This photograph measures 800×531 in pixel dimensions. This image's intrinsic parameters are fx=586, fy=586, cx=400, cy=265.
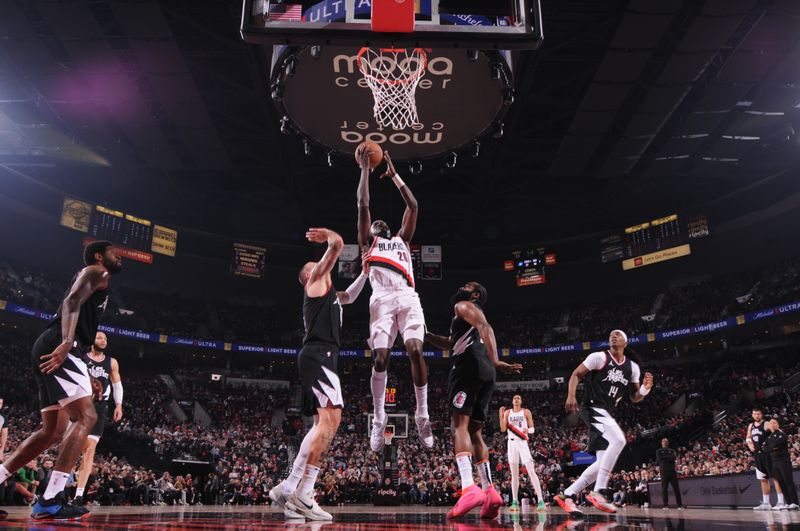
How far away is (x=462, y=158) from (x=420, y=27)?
644 inches

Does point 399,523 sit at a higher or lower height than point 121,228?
lower

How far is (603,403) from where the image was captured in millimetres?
7258

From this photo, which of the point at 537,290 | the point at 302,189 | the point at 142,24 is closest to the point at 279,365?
the point at 302,189

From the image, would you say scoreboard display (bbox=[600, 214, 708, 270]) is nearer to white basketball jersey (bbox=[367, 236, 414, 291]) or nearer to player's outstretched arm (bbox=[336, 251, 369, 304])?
white basketball jersey (bbox=[367, 236, 414, 291])

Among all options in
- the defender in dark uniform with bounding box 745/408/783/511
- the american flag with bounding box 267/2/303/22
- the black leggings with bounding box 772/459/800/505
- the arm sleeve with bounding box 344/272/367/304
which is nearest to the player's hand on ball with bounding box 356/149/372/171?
the arm sleeve with bounding box 344/272/367/304

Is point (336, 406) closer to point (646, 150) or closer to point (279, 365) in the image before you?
point (646, 150)

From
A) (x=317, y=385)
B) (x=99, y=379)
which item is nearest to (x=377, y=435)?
(x=317, y=385)

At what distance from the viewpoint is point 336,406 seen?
5016mm

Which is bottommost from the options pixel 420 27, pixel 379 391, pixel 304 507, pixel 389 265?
pixel 304 507

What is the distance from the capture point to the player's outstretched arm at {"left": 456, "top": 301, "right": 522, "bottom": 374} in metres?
5.22

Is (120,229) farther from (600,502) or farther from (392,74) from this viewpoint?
(600,502)

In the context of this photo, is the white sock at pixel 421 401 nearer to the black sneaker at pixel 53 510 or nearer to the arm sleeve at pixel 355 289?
the arm sleeve at pixel 355 289

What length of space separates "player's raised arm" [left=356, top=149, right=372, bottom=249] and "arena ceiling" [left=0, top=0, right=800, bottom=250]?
10.1 metres

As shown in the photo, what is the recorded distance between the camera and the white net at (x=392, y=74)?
982cm
